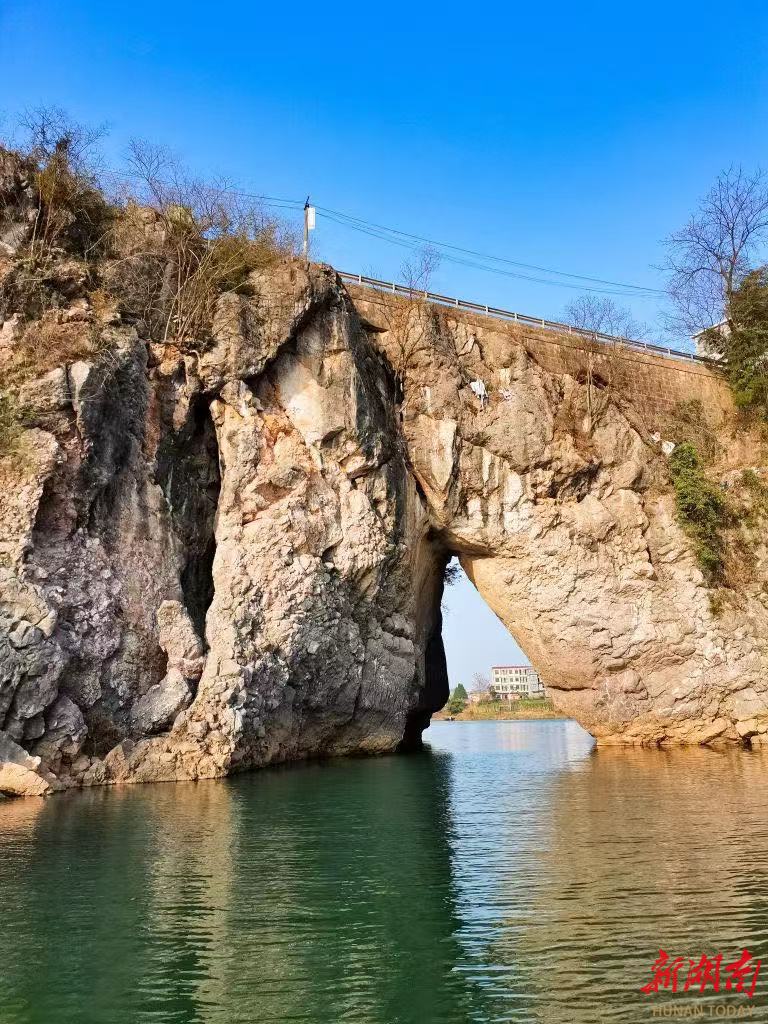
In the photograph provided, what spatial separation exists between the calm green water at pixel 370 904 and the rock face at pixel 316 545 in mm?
4803

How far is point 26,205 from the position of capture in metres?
24.2

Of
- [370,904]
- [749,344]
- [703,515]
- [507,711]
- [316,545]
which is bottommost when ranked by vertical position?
[507,711]

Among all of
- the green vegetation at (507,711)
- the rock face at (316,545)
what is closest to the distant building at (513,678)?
the green vegetation at (507,711)

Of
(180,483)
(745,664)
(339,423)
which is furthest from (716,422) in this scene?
(180,483)

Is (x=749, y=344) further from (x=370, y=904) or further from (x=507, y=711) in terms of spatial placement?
(x=507, y=711)

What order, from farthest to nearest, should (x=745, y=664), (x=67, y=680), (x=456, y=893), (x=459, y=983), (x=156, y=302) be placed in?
(x=745, y=664), (x=156, y=302), (x=67, y=680), (x=456, y=893), (x=459, y=983)

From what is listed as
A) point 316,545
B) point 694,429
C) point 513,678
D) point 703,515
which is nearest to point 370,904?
point 316,545

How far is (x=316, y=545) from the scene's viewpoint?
25.5m

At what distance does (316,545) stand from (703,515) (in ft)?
45.6

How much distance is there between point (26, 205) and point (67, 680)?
13.6 meters

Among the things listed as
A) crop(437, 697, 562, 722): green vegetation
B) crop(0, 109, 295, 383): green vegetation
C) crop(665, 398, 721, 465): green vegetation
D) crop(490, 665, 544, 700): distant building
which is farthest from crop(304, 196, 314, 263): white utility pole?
crop(490, 665, 544, 700): distant building

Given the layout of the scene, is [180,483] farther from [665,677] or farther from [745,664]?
[745,664]

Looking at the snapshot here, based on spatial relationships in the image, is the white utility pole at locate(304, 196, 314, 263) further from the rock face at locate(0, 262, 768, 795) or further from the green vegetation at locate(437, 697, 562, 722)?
the green vegetation at locate(437, 697, 562, 722)

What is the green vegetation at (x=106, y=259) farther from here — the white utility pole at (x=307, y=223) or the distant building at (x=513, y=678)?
the distant building at (x=513, y=678)
